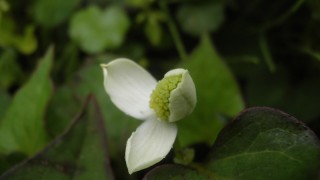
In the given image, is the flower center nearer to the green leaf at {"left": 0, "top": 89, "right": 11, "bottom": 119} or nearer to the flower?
the flower

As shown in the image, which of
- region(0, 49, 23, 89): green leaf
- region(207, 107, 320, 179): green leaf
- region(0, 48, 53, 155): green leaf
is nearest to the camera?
region(207, 107, 320, 179): green leaf

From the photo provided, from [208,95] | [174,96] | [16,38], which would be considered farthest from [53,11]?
[174,96]

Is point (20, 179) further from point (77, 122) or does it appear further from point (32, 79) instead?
point (32, 79)

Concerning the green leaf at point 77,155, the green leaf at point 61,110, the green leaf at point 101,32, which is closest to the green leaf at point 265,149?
the green leaf at point 77,155

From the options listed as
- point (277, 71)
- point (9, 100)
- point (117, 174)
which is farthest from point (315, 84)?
point (9, 100)

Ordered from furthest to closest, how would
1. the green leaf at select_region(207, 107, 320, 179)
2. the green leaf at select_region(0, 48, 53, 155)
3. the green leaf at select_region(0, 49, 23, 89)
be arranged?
1. the green leaf at select_region(0, 49, 23, 89)
2. the green leaf at select_region(0, 48, 53, 155)
3. the green leaf at select_region(207, 107, 320, 179)

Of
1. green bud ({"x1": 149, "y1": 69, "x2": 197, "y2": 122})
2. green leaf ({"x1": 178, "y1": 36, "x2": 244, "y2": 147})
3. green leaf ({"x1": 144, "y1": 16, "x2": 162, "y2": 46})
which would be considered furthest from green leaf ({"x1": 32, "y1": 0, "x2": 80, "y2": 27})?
green bud ({"x1": 149, "y1": 69, "x2": 197, "y2": 122})
